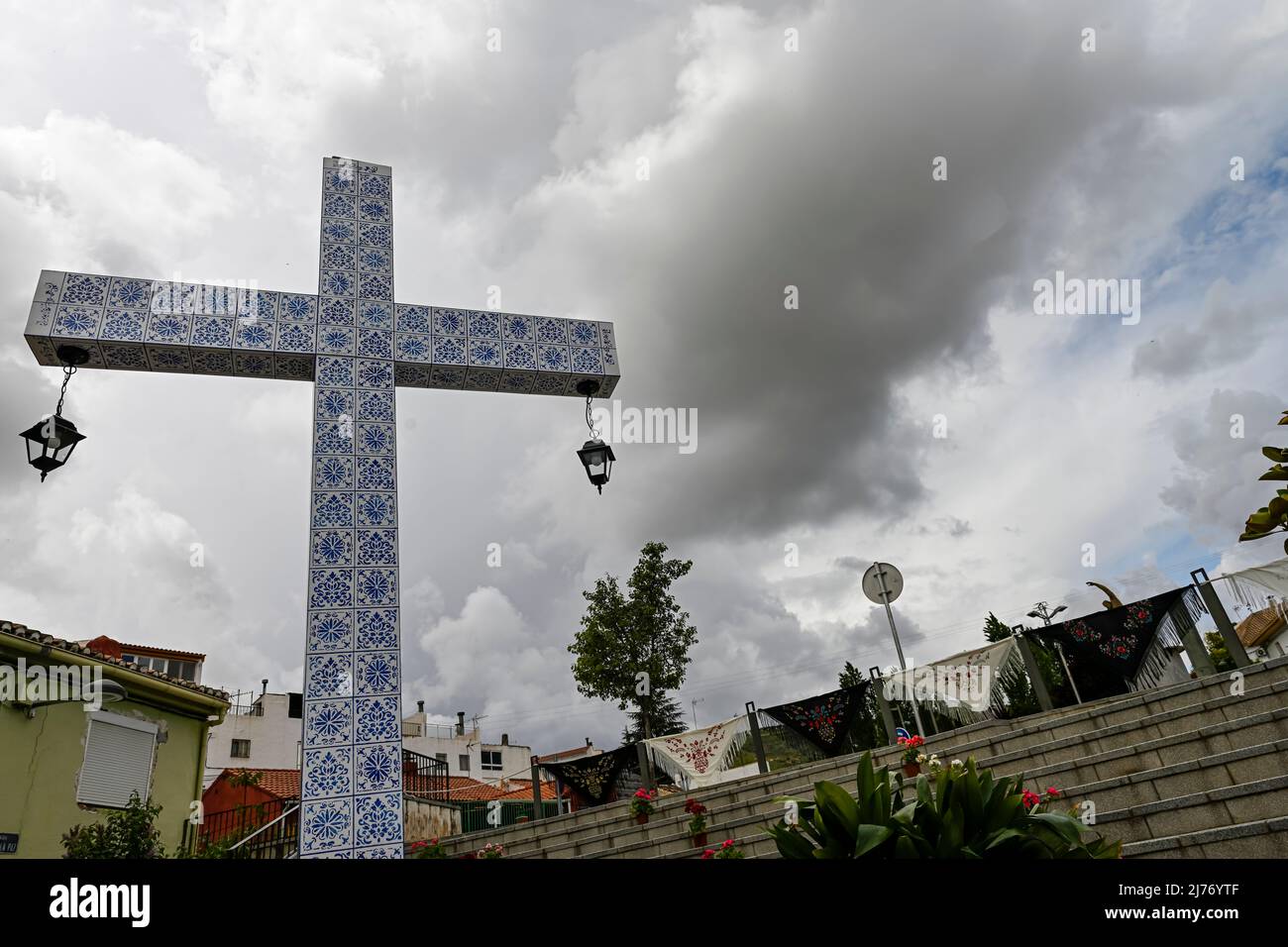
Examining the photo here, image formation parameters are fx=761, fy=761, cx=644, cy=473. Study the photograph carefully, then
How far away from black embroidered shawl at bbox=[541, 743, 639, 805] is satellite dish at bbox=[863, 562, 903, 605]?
439 cm

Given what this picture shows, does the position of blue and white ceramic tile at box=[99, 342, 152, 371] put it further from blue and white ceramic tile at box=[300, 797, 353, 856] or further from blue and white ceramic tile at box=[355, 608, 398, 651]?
blue and white ceramic tile at box=[300, 797, 353, 856]

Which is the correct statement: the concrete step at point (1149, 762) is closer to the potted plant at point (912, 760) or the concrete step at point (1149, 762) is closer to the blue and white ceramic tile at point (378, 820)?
the potted plant at point (912, 760)

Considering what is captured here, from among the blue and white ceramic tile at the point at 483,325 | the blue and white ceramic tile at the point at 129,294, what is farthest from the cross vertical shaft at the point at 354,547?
the blue and white ceramic tile at the point at 129,294

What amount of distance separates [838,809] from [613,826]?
687 cm

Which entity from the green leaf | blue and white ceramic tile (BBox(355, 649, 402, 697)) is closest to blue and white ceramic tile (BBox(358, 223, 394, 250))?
blue and white ceramic tile (BBox(355, 649, 402, 697))

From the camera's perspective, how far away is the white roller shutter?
963 centimetres

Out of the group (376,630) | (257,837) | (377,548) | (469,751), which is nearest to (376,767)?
(376,630)

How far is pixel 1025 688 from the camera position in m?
9.48

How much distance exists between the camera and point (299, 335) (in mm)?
5445
